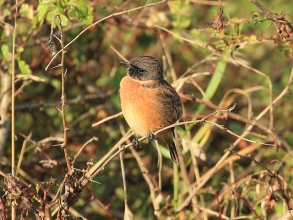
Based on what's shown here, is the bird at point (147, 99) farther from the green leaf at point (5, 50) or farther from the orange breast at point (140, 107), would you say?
the green leaf at point (5, 50)

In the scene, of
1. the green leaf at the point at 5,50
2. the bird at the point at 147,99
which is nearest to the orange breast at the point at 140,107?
the bird at the point at 147,99

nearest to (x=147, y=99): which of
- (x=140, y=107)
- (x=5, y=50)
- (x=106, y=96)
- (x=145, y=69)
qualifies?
(x=140, y=107)

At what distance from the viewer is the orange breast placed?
4.70 m

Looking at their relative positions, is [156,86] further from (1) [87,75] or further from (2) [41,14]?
(1) [87,75]

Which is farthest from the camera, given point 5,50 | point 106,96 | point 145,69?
point 106,96

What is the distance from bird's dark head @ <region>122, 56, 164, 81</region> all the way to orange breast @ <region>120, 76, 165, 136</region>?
69 mm

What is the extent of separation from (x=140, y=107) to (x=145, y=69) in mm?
329

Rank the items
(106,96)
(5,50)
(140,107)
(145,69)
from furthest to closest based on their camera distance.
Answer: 1. (106,96)
2. (145,69)
3. (140,107)
4. (5,50)

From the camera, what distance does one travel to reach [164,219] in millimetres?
4906

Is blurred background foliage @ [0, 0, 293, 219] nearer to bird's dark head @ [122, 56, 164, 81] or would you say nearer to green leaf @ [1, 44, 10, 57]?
green leaf @ [1, 44, 10, 57]

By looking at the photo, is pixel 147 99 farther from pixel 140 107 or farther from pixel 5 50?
pixel 5 50

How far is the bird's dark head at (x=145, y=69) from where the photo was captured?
16.0ft

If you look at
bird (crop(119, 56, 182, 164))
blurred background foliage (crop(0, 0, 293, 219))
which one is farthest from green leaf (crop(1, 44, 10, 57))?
bird (crop(119, 56, 182, 164))

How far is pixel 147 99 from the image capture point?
4.77m
